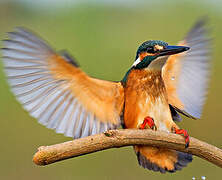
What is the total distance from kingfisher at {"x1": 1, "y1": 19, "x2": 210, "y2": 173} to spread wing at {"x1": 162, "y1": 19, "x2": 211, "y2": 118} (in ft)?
0.03

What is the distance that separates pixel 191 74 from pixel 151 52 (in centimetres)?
43

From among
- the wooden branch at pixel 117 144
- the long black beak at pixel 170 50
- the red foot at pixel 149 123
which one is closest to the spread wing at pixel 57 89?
the red foot at pixel 149 123

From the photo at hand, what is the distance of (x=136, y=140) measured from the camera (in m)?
1.88

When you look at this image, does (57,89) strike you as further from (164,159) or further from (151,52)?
(164,159)

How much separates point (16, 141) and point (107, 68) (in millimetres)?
1799

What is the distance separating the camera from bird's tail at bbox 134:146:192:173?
7.45 ft

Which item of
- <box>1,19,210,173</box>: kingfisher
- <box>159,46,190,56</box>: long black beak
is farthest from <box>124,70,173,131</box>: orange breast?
<box>159,46,190,56</box>: long black beak

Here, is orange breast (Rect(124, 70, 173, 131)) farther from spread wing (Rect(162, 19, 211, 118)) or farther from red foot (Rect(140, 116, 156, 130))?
spread wing (Rect(162, 19, 211, 118))

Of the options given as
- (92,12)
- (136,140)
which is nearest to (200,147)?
(136,140)

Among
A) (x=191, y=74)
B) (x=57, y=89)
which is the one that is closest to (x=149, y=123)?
(x=57, y=89)

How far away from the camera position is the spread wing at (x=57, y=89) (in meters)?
2.04

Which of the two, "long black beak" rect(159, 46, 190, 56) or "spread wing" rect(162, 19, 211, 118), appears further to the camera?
"spread wing" rect(162, 19, 211, 118)

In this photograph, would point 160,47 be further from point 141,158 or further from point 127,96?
point 141,158

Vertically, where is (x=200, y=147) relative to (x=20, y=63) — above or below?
below
